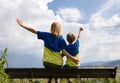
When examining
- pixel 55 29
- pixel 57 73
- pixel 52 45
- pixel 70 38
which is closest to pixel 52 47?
pixel 52 45

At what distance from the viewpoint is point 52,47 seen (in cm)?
935

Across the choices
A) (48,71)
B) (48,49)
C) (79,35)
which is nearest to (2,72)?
(48,71)

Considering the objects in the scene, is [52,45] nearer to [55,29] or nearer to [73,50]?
[55,29]

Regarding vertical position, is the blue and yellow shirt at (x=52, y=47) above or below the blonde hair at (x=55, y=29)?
below

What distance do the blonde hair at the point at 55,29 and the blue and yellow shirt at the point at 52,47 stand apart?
0.47ft

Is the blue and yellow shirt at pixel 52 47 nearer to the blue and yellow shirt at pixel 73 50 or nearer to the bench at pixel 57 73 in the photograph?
the blue and yellow shirt at pixel 73 50

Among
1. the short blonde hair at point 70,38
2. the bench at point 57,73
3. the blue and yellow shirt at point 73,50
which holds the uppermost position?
the short blonde hair at point 70,38

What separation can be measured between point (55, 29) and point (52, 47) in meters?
0.52

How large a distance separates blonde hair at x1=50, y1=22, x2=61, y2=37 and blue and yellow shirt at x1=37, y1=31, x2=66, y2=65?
14cm

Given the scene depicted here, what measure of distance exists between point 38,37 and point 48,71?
1.14 metres

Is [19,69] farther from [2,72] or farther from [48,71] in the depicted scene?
[2,72]

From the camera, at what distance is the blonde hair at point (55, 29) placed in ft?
29.8

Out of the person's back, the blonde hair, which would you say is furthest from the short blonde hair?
the blonde hair

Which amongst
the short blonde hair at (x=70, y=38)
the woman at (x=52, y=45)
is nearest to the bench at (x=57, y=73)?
the woman at (x=52, y=45)
